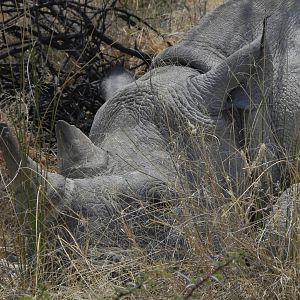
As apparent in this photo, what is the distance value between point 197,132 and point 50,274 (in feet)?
3.22

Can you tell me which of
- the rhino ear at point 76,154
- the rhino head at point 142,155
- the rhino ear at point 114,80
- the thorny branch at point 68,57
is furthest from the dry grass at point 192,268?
the thorny branch at point 68,57

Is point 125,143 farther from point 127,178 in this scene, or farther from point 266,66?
point 266,66

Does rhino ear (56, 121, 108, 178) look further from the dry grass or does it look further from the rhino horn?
the dry grass

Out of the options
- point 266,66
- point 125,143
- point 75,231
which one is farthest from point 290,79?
point 75,231

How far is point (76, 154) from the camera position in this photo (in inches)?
176

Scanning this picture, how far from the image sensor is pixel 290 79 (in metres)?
4.98

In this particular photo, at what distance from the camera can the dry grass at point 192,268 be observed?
152 inches

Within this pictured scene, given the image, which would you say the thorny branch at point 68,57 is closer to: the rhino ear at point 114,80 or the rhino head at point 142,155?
the rhino ear at point 114,80

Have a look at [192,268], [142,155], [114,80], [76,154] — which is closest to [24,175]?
[76,154]

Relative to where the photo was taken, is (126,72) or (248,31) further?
(126,72)

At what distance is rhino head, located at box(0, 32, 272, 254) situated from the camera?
13.5 feet

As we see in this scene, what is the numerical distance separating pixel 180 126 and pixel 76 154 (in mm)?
528

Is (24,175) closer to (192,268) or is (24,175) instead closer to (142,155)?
(142,155)

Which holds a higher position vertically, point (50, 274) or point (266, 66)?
point (266, 66)
